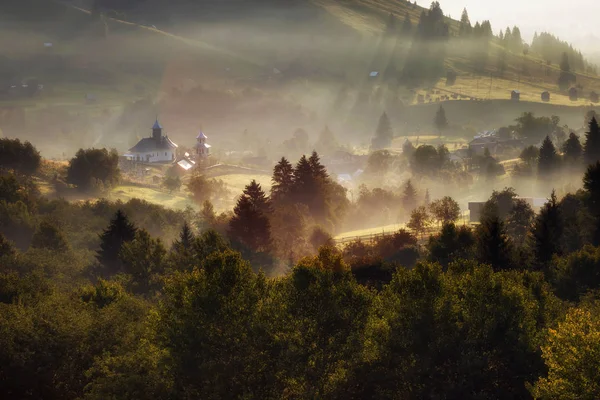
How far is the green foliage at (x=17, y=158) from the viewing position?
365ft

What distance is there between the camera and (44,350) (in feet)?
132

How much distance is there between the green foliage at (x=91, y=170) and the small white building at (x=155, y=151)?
5818cm

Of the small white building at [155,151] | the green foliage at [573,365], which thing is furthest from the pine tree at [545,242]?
the small white building at [155,151]

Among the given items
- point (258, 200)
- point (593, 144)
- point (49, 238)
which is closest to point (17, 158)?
point (49, 238)

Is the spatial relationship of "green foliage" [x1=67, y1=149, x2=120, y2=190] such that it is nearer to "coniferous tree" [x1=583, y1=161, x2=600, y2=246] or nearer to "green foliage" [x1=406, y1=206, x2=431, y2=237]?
"green foliage" [x1=406, y1=206, x2=431, y2=237]

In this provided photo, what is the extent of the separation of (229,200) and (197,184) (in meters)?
8.20

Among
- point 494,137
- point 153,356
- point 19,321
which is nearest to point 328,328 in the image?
point 153,356

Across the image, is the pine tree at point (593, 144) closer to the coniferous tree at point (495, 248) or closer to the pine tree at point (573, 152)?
the pine tree at point (573, 152)

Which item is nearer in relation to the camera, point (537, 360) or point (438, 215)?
point (537, 360)

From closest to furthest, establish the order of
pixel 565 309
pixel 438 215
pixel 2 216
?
pixel 565 309 < pixel 2 216 < pixel 438 215

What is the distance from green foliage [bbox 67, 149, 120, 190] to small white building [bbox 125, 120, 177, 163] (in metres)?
58.2

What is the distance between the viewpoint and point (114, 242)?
236 feet

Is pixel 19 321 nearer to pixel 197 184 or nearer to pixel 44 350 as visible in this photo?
pixel 44 350

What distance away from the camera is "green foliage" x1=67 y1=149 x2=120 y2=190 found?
11569cm
